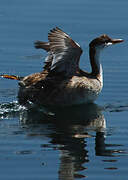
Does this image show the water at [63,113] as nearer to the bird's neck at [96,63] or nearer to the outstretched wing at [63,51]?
the bird's neck at [96,63]

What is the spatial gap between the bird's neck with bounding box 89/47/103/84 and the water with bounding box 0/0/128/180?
32 cm

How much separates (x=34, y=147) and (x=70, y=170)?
895 mm

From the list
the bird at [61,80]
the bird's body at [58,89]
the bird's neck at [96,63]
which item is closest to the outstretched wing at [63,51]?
the bird at [61,80]

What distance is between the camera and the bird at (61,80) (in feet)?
39.0

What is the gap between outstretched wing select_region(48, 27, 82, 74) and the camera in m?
11.5

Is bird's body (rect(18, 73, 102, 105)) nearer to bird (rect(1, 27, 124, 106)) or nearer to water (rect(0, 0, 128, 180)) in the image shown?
bird (rect(1, 27, 124, 106))

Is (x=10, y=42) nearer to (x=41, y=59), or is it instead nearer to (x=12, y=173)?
(x=41, y=59)

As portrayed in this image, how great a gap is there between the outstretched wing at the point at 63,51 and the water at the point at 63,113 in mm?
681

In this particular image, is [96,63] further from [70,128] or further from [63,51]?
[70,128]

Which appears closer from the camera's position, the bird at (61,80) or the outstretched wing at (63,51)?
the outstretched wing at (63,51)

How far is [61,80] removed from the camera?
12.4 meters

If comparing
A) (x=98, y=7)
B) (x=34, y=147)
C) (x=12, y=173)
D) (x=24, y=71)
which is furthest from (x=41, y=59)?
(x=12, y=173)

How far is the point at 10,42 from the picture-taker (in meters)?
15.2

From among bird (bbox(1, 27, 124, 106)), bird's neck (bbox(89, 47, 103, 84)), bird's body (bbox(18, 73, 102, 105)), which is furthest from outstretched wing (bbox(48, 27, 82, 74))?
bird's neck (bbox(89, 47, 103, 84))
